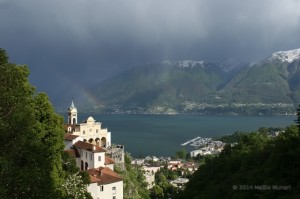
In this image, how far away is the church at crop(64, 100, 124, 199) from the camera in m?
32.0

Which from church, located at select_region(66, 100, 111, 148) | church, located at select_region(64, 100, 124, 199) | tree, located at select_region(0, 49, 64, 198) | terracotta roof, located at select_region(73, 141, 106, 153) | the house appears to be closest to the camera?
tree, located at select_region(0, 49, 64, 198)

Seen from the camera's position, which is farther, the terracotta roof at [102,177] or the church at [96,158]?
the church at [96,158]

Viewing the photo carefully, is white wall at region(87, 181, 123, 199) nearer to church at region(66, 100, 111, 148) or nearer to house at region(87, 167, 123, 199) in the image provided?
house at region(87, 167, 123, 199)

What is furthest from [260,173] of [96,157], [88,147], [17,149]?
[88,147]

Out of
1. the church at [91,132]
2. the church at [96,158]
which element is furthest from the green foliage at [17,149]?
the church at [91,132]

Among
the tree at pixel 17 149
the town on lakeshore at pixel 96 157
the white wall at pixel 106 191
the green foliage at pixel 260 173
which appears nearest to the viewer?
the tree at pixel 17 149

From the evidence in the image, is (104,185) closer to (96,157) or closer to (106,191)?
(106,191)

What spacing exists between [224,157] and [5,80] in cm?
2376

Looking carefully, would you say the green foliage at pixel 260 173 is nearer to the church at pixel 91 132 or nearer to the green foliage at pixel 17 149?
the green foliage at pixel 17 149

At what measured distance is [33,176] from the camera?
11516 millimetres

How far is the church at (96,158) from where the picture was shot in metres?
32.0

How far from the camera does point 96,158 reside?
36906 millimetres

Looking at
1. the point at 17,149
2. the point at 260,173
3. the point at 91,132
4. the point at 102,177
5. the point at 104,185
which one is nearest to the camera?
the point at 17,149

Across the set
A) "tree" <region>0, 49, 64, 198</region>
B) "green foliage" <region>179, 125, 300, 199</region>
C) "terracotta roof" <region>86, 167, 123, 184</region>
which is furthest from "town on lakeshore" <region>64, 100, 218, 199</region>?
"tree" <region>0, 49, 64, 198</region>
